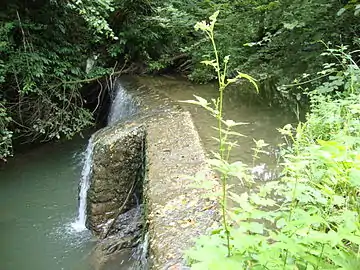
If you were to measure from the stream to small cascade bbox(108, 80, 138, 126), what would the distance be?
1.56ft

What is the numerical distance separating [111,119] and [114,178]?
2.72 meters

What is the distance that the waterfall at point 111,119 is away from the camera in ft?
14.8

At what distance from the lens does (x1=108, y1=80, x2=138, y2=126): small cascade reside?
19.0 feet

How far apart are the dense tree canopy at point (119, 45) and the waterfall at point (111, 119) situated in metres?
0.48

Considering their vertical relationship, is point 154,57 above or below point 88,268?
above

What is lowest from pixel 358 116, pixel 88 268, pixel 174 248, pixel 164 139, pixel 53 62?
pixel 88 268

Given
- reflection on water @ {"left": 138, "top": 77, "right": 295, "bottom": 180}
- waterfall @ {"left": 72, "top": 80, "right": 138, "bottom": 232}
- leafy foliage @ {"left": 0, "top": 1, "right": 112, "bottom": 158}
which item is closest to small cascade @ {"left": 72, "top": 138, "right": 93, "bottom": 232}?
waterfall @ {"left": 72, "top": 80, "right": 138, "bottom": 232}

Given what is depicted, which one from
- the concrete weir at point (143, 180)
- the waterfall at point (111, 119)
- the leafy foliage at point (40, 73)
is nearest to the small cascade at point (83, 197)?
the waterfall at point (111, 119)

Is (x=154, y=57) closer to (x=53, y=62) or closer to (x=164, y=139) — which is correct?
(x=53, y=62)

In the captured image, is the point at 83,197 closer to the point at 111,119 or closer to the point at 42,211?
the point at 42,211

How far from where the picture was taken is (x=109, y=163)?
409cm

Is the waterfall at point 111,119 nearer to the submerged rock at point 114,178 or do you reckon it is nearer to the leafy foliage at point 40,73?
the submerged rock at point 114,178

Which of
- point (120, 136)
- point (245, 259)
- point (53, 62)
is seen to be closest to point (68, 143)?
point (53, 62)

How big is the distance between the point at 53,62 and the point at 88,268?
3.90 meters
